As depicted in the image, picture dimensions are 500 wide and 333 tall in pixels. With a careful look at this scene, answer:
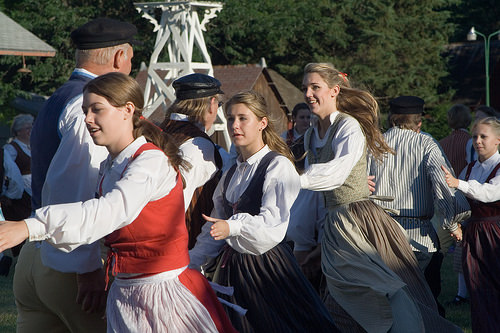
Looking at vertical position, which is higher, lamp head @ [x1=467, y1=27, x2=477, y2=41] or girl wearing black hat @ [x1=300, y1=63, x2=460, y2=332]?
girl wearing black hat @ [x1=300, y1=63, x2=460, y2=332]

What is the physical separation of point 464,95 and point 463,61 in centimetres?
272

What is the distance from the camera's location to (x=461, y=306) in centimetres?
732

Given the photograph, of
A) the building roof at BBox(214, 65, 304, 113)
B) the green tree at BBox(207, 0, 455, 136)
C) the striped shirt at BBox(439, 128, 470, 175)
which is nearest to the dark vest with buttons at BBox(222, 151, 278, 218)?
the striped shirt at BBox(439, 128, 470, 175)

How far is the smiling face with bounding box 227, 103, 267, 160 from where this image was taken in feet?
13.2

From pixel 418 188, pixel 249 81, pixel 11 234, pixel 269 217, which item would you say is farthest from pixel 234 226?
pixel 249 81

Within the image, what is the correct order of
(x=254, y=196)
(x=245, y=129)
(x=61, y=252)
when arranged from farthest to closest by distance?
1. (x=245, y=129)
2. (x=254, y=196)
3. (x=61, y=252)

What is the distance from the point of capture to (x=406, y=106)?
602 cm

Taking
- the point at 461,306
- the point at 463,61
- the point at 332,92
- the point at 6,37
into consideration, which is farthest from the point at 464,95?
the point at 332,92

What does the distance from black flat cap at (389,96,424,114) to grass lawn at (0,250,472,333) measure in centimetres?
193

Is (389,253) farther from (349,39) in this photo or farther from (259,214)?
(349,39)

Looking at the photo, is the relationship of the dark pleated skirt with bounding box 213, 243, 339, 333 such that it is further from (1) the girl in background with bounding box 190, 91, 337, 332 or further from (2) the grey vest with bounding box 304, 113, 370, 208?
(2) the grey vest with bounding box 304, 113, 370, 208

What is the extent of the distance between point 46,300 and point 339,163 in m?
1.87

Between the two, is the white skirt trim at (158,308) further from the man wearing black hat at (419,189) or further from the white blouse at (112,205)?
the man wearing black hat at (419,189)

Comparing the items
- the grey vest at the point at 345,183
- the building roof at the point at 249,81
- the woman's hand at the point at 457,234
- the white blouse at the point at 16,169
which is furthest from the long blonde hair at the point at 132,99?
the building roof at the point at 249,81
